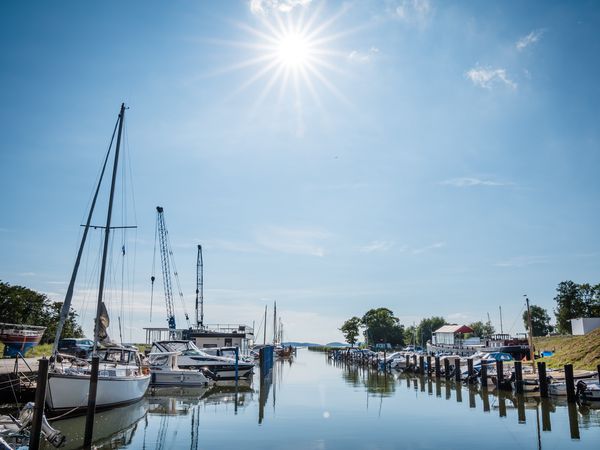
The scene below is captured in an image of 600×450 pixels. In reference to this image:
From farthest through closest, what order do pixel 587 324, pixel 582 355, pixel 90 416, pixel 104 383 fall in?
pixel 587 324 < pixel 582 355 < pixel 104 383 < pixel 90 416

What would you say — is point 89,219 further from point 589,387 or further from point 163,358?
point 589,387

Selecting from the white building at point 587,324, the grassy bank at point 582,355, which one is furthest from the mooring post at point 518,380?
the white building at point 587,324

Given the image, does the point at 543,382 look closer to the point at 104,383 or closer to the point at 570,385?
the point at 570,385

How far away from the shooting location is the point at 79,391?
896 inches

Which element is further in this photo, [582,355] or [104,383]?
[582,355]

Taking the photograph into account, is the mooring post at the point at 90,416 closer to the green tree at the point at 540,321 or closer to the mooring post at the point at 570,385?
the mooring post at the point at 570,385

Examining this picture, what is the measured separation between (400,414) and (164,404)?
1465cm

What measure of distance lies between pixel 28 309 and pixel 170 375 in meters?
55.9

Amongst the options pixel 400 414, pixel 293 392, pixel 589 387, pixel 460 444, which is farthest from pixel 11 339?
pixel 589 387

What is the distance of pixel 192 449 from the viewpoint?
718 inches

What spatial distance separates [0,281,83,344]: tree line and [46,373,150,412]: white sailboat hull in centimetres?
5400

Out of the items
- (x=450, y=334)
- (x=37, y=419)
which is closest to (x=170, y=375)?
(x=37, y=419)

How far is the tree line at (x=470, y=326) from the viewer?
121 metres

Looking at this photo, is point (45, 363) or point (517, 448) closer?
point (45, 363)
